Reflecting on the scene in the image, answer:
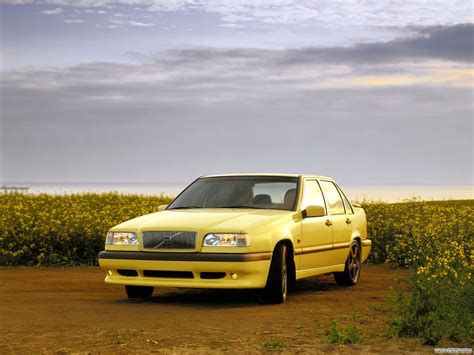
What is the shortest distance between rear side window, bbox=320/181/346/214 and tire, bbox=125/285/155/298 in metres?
3.20

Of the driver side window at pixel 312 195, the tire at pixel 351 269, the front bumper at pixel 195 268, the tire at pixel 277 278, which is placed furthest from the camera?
the tire at pixel 351 269

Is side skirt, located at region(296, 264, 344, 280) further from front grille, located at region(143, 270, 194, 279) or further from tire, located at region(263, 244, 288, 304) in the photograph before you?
front grille, located at region(143, 270, 194, 279)

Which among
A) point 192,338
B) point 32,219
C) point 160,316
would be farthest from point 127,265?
point 32,219

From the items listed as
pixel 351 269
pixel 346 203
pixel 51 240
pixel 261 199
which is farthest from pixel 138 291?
pixel 51 240

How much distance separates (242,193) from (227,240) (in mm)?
1819

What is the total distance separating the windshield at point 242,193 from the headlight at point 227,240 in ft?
4.78

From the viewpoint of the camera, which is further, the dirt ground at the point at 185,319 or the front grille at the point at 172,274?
the front grille at the point at 172,274

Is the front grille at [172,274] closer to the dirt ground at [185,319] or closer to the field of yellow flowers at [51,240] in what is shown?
the dirt ground at [185,319]

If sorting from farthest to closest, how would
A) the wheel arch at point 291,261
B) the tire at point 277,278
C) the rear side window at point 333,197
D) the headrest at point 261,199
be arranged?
1. the rear side window at point 333,197
2. the headrest at point 261,199
3. the wheel arch at point 291,261
4. the tire at point 277,278

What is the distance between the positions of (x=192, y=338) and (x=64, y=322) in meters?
1.94

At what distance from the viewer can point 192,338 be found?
8.51 m

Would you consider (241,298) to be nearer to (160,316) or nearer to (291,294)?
(291,294)

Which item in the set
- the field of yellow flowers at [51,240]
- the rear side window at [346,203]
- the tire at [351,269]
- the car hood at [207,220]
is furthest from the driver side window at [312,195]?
the field of yellow flowers at [51,240]

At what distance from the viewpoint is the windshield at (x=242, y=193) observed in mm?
12258
